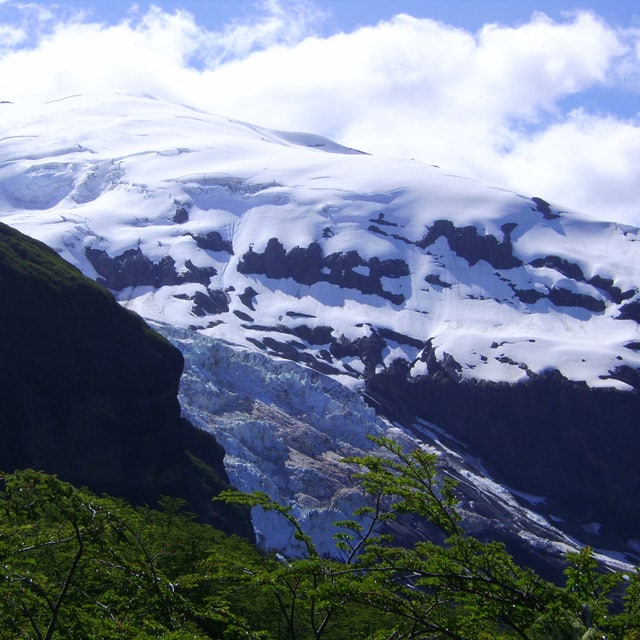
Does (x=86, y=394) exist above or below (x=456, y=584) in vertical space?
below

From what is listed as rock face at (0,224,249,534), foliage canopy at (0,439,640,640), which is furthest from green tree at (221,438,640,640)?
rock face at (0,224,249,534)

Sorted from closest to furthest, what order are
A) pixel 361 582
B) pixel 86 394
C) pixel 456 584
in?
pixel 456 584 < pixel 361 582 < pixel 86 394

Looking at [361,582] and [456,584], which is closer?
[456,584]

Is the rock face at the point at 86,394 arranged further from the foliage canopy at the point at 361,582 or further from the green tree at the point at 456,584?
the green tree at the point at 456,584

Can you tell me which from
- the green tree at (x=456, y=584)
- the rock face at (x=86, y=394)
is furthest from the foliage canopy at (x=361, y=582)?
the rock face at (x=86, y=394)

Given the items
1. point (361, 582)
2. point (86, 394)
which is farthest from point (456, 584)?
point (86, 394)

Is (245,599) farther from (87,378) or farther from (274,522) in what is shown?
(274,522)

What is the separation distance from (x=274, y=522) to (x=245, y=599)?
9537 centimetres

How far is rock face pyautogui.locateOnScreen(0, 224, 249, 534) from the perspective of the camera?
87.4 meters

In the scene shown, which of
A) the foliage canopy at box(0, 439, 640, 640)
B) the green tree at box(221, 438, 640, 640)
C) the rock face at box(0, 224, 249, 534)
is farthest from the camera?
the rock face at box(0, 224, 249, 534)

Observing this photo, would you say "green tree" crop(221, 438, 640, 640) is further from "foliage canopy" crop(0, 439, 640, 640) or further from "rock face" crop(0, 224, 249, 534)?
"rock face" crop(0, 224, 249, 534)

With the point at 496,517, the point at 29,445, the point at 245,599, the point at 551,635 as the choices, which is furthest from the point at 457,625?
the point at 496,517

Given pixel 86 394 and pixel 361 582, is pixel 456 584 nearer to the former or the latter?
pixel 361 582

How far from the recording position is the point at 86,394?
92188 millimetres
